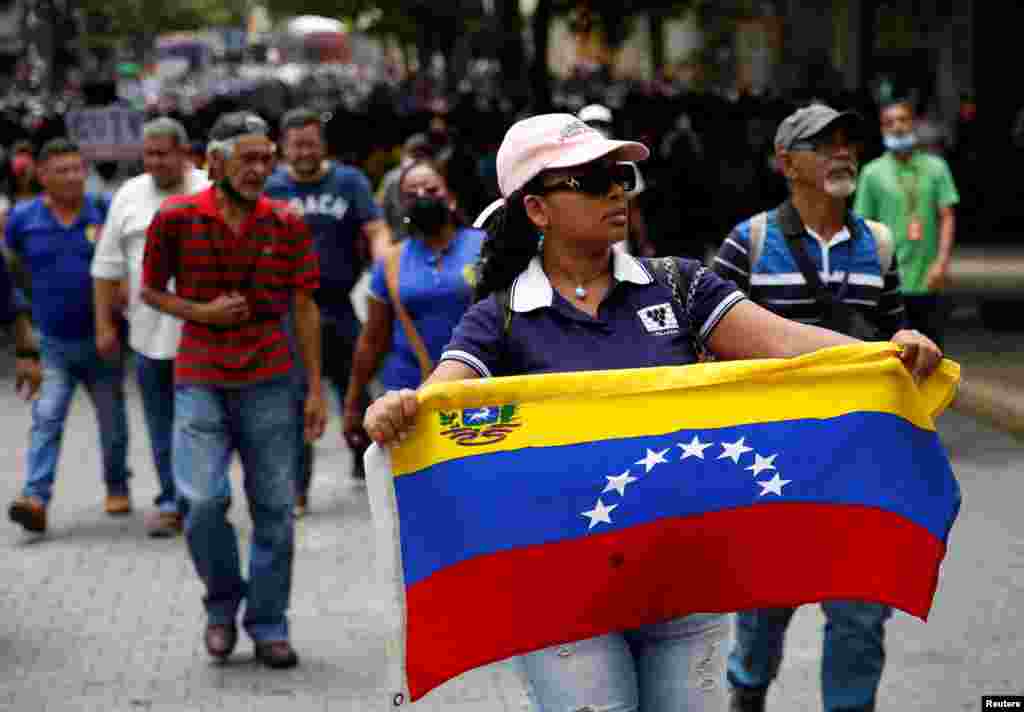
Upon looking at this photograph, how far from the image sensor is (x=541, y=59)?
21859 millimetres

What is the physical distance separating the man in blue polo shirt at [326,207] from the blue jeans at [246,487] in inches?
114

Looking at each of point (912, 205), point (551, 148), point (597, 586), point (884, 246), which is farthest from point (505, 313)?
point (912, 205)

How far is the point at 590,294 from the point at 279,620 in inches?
129

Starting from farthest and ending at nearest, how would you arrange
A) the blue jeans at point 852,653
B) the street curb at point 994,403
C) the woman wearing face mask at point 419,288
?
the street curb at point 994,403, the woman wearing face mask at point 419,288, the blue jeans at point 852,653

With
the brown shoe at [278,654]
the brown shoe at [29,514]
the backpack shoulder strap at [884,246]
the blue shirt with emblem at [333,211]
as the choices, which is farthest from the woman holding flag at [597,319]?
the blue shirt with emblem at [333,211]

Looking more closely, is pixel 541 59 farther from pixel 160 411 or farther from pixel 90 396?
pixel 160 411

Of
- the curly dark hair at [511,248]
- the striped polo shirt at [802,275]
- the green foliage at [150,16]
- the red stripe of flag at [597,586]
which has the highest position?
the curly dark hair at [511,248]

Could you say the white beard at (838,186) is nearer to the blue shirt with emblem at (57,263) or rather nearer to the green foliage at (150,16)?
the blue shirt with emblem at (57,263)

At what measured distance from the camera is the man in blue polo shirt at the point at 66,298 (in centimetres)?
1020

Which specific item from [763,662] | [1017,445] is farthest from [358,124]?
[763,662]

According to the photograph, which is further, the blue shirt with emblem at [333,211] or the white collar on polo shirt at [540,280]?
the blue shirt with emblem at [333,211]

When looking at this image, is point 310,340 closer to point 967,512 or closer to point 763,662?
point 763,662

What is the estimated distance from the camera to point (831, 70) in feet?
111

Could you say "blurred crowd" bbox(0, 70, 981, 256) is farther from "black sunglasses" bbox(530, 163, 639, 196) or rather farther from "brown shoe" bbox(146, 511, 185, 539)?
"black sunglasses" bbox(530, 163, 639, 196)
